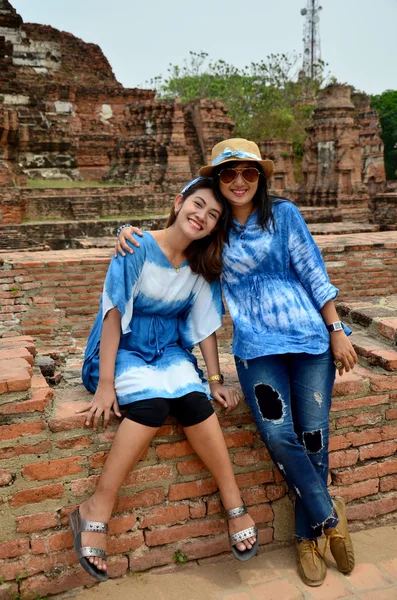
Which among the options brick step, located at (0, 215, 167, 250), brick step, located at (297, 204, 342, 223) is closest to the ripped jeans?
brick step, located at (0, 215, 167, 250)

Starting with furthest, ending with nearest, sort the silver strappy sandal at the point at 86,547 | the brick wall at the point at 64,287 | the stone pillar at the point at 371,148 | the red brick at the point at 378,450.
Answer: the stone pillar at the point at 371,148 → the brick wall at the point at 64,287 → the red brick at the point at 378,450 → the silver strappy sandal at the point at 86,547

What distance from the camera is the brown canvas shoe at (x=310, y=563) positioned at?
195 cm

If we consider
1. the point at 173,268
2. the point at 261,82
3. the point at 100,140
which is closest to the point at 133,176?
the point at 100,140

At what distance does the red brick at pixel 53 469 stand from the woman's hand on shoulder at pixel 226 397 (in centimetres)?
54

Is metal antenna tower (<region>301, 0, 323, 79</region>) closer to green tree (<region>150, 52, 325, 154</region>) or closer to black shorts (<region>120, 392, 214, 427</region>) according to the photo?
green tree (<region>150, 52, 325, 154</region>)

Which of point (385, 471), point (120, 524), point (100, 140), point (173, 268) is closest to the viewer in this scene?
point (120, 524)

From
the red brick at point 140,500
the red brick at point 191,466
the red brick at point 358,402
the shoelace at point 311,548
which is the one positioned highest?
the red brick at point 358,402

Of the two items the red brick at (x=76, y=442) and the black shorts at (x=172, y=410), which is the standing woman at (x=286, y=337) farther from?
the red brick at (x=76, y=442)

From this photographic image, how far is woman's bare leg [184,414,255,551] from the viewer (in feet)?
6.38

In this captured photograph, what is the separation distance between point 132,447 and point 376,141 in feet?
89.7

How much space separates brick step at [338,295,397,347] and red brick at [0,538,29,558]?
170 cm

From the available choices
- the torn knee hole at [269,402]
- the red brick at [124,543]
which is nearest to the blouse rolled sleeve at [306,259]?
the torn knee hole at [269,402]

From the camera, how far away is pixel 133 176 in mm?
13906

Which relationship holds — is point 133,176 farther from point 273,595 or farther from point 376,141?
point 376,141
